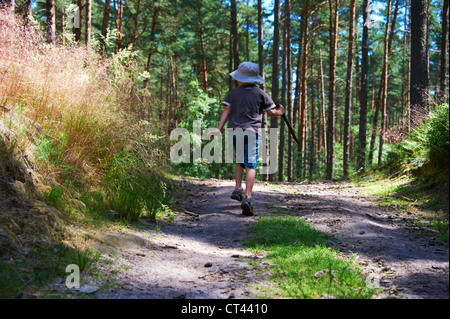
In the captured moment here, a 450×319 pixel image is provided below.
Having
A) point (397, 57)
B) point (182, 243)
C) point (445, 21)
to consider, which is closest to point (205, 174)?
point (445, 21)

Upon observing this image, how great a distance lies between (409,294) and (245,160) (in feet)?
11.7

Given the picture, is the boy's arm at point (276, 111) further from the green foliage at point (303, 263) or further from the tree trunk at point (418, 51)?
the tree trunk at point (418, 51)

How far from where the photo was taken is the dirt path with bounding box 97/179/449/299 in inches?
100

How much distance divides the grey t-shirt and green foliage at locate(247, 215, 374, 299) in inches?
63.8

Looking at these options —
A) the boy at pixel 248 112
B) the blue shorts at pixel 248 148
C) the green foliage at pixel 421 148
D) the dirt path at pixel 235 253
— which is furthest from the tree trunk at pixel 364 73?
the blue shorts at pixel 248 148

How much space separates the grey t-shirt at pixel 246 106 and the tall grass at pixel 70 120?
1.34 m

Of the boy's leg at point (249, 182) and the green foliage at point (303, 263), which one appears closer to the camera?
the green foliage at point (303, 263)

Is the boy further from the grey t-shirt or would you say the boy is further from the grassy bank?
the grassy bank

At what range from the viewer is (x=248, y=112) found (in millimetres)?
5680

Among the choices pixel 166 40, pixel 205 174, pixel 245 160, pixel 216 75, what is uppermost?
pixel 166 40

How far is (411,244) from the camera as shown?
138 inches

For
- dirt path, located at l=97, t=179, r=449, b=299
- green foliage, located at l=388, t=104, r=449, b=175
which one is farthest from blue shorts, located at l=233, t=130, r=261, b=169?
green foliage, located at l=388, t=104, r=449, b=175

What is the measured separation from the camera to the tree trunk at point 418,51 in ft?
30.4
